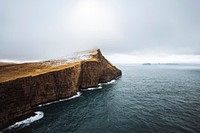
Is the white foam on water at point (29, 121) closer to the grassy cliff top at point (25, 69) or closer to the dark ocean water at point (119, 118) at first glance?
the dark ocean water at point (119, 118)

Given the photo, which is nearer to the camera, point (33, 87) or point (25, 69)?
point (33, 87)

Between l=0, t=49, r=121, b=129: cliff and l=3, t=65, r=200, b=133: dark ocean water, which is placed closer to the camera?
l=3, t=65, r=200, b=133: dark ocean water

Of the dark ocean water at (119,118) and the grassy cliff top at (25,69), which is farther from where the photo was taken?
the grassy cliff top at (25,69)

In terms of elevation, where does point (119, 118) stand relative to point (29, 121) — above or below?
above

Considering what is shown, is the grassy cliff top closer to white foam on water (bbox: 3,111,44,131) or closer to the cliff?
Answer: the cliff

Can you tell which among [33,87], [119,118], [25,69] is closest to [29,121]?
[33,87]

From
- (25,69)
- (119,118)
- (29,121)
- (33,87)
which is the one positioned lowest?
(29,121)

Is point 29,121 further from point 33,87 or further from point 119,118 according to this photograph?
point 119,118

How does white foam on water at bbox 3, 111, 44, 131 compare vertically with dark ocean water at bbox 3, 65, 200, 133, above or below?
below

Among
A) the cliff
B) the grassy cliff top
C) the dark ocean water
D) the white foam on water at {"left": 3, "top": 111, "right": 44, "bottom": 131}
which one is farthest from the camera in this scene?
the grassy cliff top

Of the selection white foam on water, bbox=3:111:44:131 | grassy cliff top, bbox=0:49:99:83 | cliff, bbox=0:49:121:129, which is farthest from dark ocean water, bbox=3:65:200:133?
grassy cliff top, bbox=0:49:99:83

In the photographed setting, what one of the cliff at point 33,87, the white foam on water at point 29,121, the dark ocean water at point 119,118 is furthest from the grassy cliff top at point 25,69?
the dark ocean water at point 119,118

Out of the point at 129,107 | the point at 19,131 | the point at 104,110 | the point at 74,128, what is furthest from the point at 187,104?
the point at 19,131
